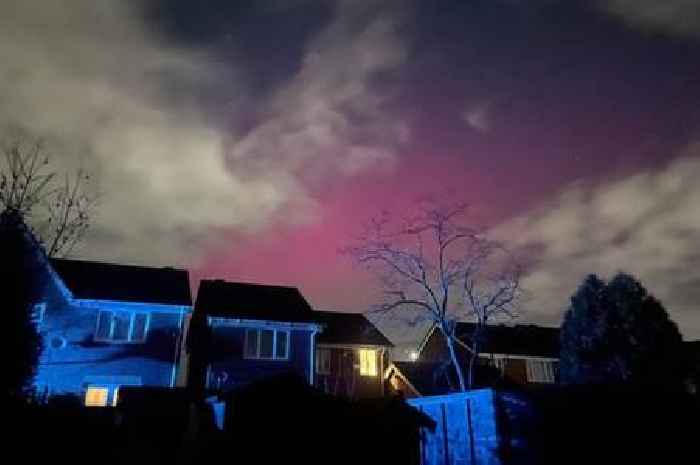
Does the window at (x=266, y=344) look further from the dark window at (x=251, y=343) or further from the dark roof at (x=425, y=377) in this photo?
the dark roof at (x=425, y=377)

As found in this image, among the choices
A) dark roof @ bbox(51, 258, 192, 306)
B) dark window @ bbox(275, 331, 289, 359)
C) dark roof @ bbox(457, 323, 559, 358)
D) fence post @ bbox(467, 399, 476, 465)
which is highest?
dark roof @ bbox(51, 258, 192, 306)

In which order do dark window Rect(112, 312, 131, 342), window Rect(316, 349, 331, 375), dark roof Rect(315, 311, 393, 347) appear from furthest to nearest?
dark roof Rect(315, 311, 393, 347), window Rect(316, 349, 331, 375), dark window Rect(112, 312, 131, 342)

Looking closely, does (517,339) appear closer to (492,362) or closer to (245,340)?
(492,362)

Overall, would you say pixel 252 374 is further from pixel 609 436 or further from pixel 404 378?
pixel 609 436

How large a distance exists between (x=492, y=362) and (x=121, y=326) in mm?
27432

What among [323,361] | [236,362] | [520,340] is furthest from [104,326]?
[520,340]

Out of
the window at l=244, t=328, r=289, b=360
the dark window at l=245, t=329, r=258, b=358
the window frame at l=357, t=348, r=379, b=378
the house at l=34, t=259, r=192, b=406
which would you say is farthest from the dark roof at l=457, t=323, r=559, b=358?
the house at l=34, t=259, r=192, b=406

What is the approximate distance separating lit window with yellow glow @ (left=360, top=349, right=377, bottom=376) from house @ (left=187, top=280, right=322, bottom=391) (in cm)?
643

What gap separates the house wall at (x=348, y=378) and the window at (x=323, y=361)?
0.15 meters

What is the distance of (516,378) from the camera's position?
38.4 metres

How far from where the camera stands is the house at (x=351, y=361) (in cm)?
3459

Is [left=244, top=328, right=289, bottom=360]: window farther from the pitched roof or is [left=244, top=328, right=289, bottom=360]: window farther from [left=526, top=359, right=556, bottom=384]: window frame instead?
[left=526, top=359, right=556, bottom=384]: window frame

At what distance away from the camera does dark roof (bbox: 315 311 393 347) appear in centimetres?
3644

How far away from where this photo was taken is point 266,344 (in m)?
29.8
